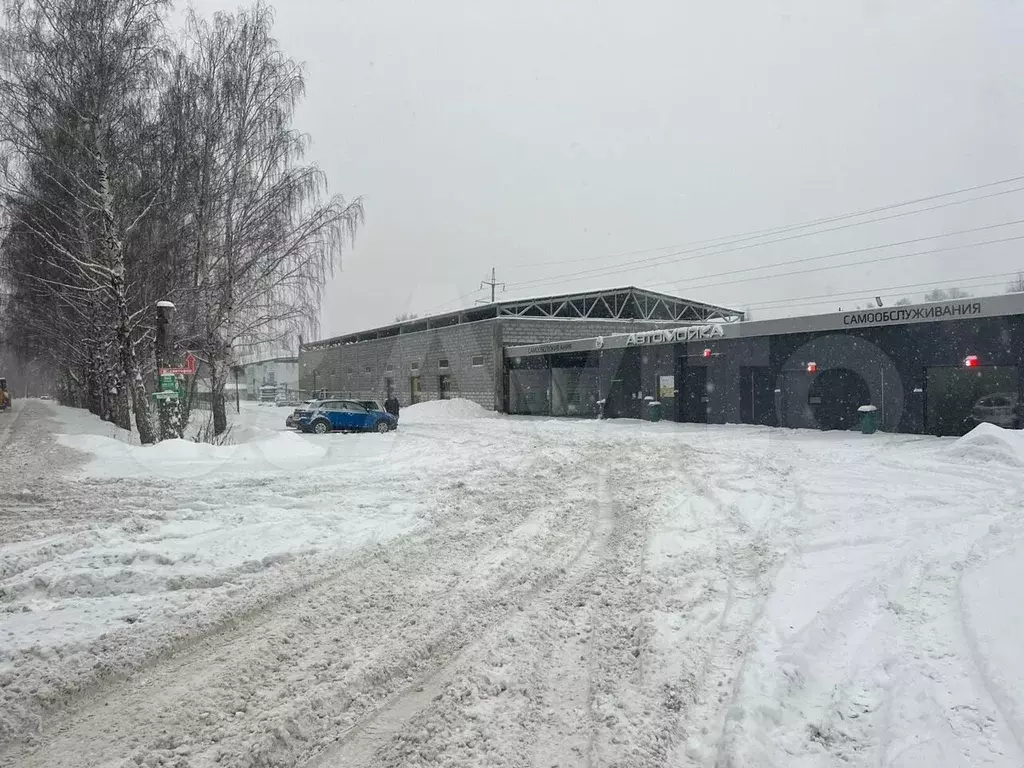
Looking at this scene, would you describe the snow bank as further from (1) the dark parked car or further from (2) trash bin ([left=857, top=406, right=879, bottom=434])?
(2) trash bin ([left=857, top=406, right=879, bottom=434])

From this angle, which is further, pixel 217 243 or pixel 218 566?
pixel 217 243

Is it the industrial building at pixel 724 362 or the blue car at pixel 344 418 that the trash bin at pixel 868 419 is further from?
the blue car at pixel 344 418

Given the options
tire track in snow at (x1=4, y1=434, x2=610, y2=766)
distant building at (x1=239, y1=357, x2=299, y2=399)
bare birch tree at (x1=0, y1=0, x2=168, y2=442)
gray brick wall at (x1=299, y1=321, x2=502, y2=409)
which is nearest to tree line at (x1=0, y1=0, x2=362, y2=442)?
bare birch tree at (x1=0, y1=0, x2=168, y2=442)

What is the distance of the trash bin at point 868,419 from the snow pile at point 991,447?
4.86m

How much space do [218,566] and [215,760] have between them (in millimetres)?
2928

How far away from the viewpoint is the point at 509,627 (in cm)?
443

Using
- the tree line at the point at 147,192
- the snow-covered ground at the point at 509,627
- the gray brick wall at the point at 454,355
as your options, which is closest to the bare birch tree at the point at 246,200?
the tree line at the point at 147,192

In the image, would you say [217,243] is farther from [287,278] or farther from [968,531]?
[968,531]

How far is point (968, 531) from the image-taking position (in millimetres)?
6723

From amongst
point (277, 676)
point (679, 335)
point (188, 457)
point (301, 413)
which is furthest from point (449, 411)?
point (277, 676)

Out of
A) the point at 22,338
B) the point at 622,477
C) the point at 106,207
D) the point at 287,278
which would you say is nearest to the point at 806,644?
the point at 622,477

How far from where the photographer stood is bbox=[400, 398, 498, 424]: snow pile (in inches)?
1299

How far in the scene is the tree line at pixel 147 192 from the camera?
13.6m

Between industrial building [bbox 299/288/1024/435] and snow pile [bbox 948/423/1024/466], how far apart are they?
14.5 ft
